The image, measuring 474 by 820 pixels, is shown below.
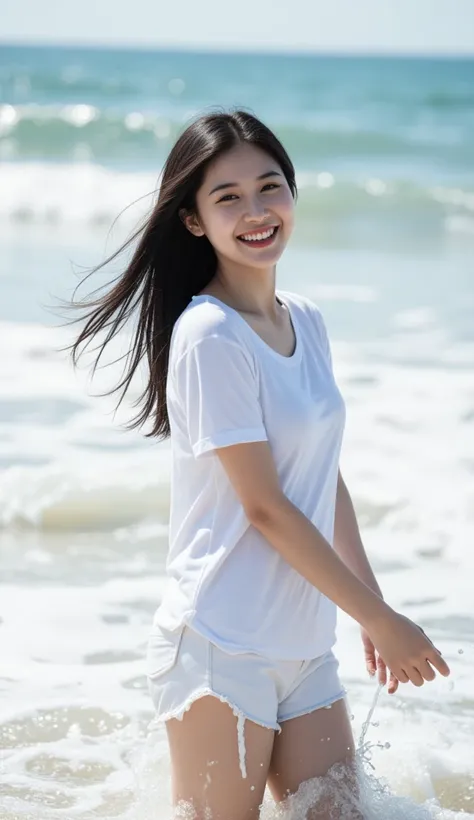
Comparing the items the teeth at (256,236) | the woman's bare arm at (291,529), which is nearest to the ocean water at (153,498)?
the teeth at (256,236)

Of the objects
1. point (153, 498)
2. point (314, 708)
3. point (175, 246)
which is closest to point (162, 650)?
point (314, 708)

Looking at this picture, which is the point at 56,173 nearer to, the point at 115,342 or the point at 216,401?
the point at 115,342

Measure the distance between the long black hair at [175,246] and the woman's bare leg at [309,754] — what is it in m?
0.89

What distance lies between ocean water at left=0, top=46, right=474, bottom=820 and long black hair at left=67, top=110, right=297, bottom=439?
0.47ft

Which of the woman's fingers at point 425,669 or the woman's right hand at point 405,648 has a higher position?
the woman's right hand at point 405,648

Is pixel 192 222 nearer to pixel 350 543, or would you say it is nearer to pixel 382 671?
pixel 350 543

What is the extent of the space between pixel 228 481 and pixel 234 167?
2.50 ft

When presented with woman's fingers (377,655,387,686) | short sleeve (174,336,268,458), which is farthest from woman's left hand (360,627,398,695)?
short sleeve (174,336,268,458)

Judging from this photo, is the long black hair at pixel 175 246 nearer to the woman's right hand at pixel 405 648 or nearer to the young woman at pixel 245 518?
the young woman at pixel 245 518

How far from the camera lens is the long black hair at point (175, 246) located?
2910 millimetres

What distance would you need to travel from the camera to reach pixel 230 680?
2.65 meters

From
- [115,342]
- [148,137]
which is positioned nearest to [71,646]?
[115,342]

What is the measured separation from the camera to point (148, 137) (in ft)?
84.0

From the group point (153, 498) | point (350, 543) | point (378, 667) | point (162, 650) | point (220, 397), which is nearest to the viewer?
point (220, 397)
